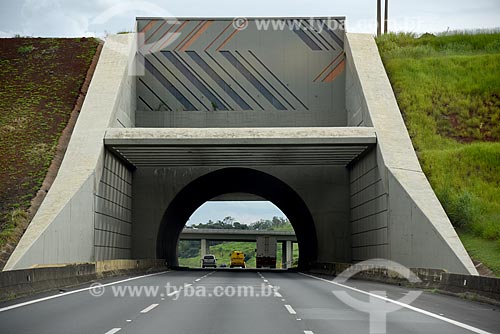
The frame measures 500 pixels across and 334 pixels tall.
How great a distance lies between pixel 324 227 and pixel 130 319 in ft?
100

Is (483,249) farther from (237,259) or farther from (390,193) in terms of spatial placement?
(237,259)

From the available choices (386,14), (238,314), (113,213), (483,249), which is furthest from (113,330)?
(386,14)

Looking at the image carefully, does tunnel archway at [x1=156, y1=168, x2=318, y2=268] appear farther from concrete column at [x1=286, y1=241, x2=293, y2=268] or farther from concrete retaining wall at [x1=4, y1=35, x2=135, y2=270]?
concrete column at [x1=286, y1=241, x2=293, y2=268]

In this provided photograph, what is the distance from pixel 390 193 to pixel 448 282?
9.85m

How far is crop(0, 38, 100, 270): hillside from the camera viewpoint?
28.5 meters

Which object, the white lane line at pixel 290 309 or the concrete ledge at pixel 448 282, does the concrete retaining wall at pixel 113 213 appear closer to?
the concrete ledge at pixel 448 282

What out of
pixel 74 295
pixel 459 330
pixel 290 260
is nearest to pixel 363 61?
pixel 74 295

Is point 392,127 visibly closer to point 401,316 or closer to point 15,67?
point 401,316

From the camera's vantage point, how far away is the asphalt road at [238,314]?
1145 cm

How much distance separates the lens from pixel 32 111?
3797 cm

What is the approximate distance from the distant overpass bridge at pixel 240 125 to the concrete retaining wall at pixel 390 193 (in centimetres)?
15

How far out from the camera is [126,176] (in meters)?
39.9

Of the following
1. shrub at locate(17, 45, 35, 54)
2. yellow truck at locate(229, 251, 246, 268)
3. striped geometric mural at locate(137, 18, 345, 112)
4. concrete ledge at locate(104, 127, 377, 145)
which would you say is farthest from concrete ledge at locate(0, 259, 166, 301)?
yellow truck at locate(229, 251, 246, 268)

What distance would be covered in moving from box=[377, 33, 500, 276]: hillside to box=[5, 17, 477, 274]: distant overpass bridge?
2807 mm
